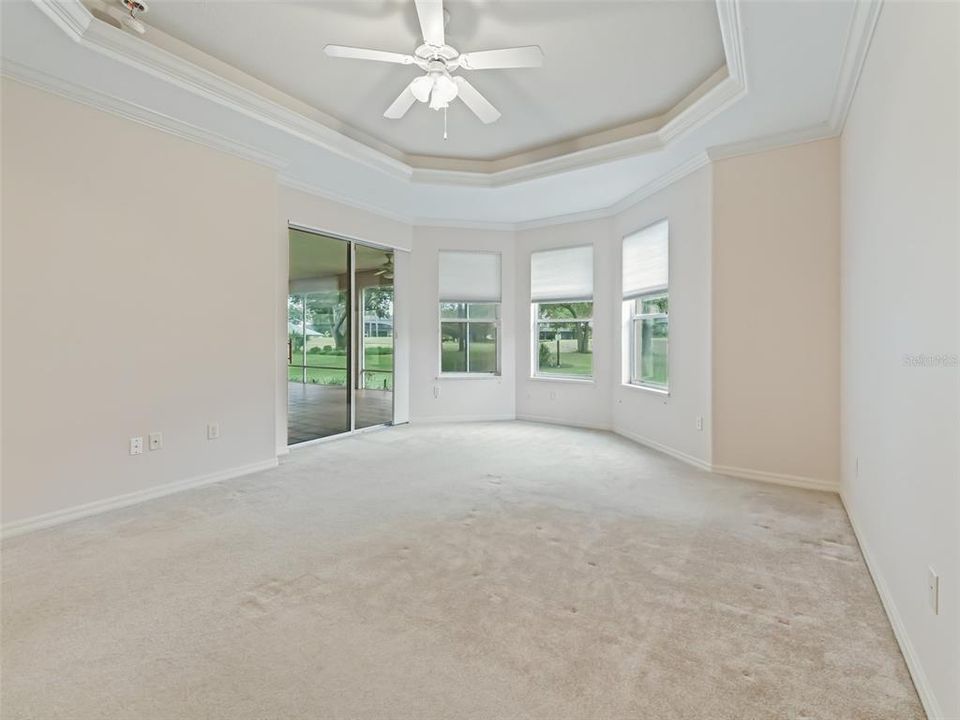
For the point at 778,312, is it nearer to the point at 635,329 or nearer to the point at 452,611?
the point at 635,329

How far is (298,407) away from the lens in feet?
20.1

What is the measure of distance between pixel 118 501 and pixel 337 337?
112 inches

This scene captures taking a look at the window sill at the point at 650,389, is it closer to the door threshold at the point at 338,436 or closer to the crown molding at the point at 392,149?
the crown molding at the point at 392,149

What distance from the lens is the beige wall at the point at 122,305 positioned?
294 centimetres

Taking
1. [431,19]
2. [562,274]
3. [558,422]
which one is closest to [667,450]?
[558,422]

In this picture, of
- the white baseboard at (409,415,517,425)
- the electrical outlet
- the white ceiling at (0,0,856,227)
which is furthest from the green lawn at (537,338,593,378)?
the electrical outlet

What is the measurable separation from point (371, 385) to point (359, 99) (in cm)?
366

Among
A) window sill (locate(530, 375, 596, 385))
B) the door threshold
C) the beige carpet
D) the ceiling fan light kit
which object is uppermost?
the ceiling fan light kit

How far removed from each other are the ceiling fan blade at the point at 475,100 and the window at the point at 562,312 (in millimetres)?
3317

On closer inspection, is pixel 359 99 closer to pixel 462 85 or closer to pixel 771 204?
pixel 462 85

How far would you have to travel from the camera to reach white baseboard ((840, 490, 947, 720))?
1.50 meters

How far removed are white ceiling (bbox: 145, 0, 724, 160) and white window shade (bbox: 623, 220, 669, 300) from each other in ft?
4.75

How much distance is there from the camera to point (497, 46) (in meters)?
3.08

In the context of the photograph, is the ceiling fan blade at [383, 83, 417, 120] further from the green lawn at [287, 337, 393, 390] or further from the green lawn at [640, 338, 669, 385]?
the green lawn at [640, 338, 669, 385]
